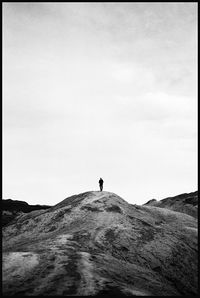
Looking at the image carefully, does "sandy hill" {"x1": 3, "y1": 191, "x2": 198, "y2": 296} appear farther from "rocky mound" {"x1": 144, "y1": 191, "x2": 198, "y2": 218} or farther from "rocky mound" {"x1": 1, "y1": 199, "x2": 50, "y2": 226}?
"rocky mound" {"x1": 1, "y1": 199, "x2": 50, "y2": 226}

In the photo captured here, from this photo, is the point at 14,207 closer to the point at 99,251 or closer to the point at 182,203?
the point at 182,203

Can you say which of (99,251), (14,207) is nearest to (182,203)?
(99,251)

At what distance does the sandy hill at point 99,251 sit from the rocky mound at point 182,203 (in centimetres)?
2056

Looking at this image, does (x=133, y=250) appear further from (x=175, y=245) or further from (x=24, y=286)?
(x=24, y=286)

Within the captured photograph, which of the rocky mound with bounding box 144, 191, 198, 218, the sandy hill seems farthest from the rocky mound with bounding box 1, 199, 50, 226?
the sandy hill

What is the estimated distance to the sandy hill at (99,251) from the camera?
1975cm

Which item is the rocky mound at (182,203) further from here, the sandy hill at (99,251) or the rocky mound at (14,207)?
the rocky mound at (14,207)

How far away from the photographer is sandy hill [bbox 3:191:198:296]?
1975cm

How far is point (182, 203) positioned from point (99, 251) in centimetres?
5095

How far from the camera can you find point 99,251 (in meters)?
29.0

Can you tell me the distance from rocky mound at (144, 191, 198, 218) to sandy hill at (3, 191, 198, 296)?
2056 centimetres

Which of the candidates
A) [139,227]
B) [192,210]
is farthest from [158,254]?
[192,210]

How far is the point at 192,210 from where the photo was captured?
7044cm

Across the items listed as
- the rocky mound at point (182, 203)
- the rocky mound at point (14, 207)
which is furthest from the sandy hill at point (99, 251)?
the rocky mound at point (14, 207)
